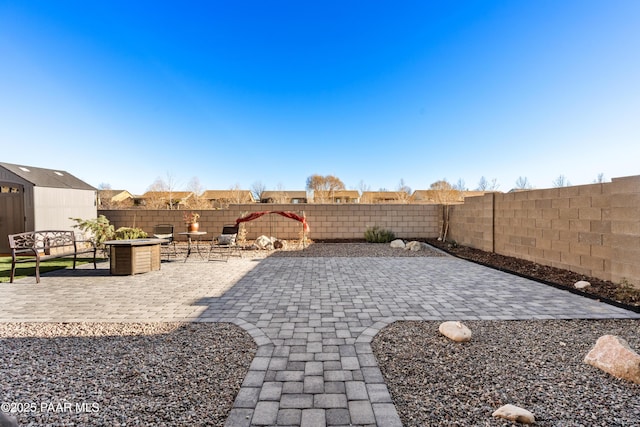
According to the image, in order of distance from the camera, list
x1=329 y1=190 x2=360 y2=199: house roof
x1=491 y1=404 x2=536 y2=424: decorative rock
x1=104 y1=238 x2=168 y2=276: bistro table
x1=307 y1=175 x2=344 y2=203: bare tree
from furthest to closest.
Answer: x1=329 y1=190 x2=360 y2=199: house roof, x1=307 y1=175 x2=344 y2=203: bare tree, x1=104 y1=238 x2=168 y2=276: bistro table, x1=491 y1=404 x2=536 y2=424: decorative rock

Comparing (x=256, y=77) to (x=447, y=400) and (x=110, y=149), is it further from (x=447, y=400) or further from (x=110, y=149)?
(x=447, y=400)

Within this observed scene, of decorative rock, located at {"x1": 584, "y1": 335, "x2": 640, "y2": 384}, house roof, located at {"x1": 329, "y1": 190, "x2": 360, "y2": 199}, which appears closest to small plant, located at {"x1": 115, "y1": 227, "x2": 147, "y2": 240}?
decorative rock, located at {"x1": 584, "y1": 335, "x2": 640, "y2": 384}

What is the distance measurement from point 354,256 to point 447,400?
20.0ft

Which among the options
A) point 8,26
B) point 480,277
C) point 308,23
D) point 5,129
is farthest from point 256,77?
point 480,277

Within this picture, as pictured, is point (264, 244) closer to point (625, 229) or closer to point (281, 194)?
point (625, 229)

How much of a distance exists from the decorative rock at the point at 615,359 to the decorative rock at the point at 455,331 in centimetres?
89

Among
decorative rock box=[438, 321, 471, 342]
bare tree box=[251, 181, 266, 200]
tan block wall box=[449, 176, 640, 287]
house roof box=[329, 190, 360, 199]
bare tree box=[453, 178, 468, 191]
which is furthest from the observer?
house roof box=[329, 190, 360, 199]

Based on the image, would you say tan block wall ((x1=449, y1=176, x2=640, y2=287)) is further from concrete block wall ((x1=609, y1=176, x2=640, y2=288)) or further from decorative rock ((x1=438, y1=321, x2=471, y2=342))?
decorative rock ((x1=438, y1=321, x2=471, y2=342))

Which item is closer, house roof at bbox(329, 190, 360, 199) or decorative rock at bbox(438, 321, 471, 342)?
decorative rock at bbox(438, 321, 471, 342)

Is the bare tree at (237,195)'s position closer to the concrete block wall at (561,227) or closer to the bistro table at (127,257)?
the bistro table at (127,257)

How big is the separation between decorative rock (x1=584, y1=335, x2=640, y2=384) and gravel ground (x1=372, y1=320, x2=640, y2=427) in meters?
0.06

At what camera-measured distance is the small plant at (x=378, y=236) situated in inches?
412

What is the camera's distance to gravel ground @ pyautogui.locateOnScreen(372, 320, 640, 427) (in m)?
1.74

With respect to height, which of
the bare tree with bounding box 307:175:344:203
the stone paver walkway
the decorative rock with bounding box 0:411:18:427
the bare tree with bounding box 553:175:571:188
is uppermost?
the bare tree with bounding box 307:175:344:203
